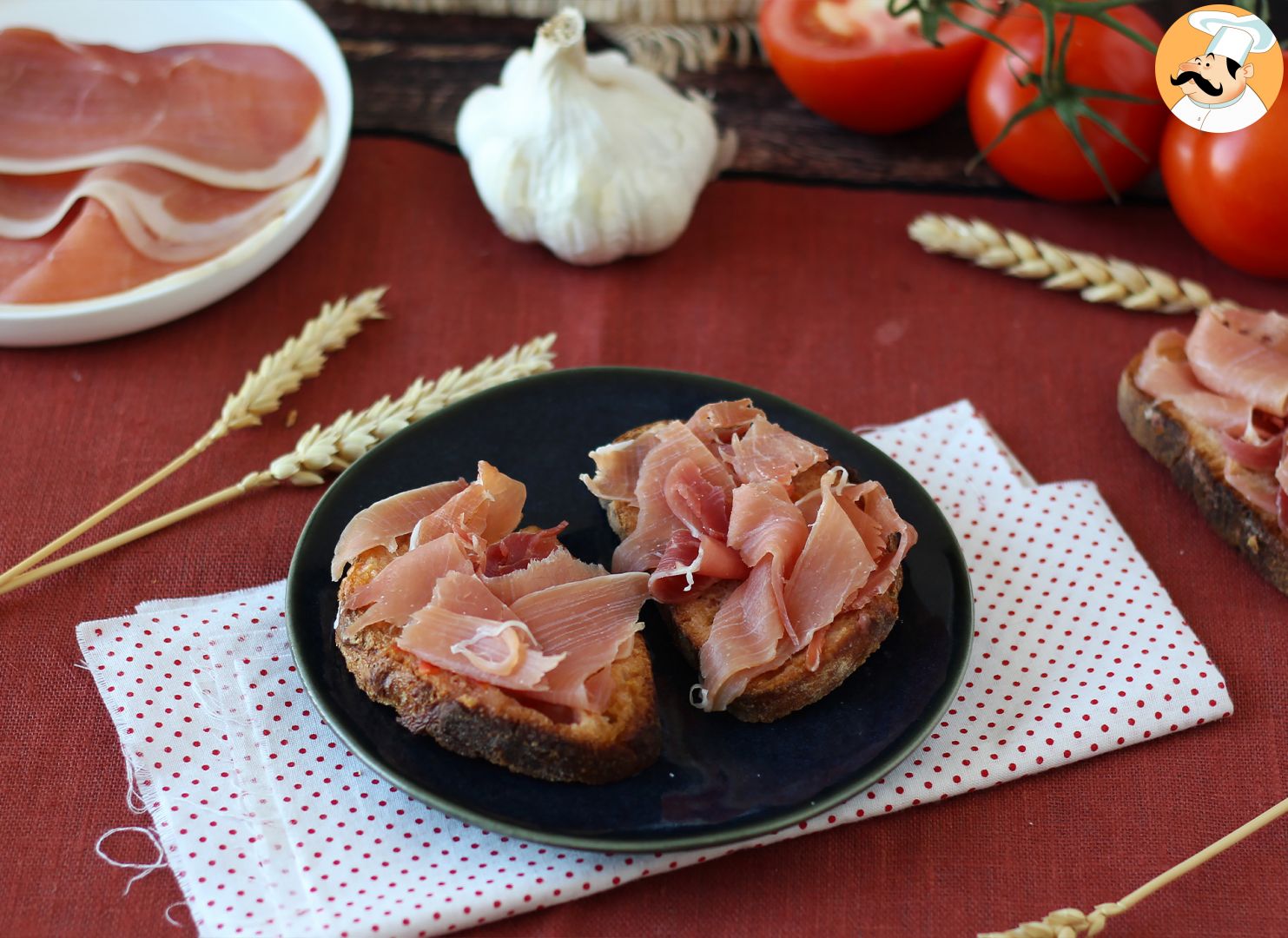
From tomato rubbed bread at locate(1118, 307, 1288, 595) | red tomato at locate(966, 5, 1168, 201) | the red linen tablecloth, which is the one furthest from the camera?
red tomato at locate(966, 5, 1168, 201)

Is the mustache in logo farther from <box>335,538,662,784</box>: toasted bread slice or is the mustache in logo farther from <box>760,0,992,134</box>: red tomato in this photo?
<box>335,538,662,784</box>: toasted bread slice

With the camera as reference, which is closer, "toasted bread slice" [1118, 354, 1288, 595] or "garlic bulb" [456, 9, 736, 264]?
"toasted bread slice" [1118, 354, 1288, 595]

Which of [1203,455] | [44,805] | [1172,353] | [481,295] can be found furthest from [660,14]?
[44,805]

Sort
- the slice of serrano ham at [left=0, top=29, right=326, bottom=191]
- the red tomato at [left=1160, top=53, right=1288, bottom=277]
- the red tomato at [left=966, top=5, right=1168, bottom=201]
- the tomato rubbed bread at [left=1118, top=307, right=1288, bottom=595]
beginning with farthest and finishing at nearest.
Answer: the red tomato at [left=966, top=5, right=1168, bottom=201] → the slice of serrano ham at [left=0, top=29, right=326, bottom=191] → the red tomato at [left=1160, top=53, right=1288, bottom=277] → the tomato rubbed bread at [left=1118, top=307, right=1288, bottom=595]

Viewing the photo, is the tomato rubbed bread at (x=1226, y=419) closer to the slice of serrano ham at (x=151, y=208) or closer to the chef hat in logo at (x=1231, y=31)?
the chef hat in logo at (x=1231, y=31)

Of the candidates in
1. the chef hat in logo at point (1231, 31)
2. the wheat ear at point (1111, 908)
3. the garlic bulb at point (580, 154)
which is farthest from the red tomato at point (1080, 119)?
the wheat ear at point (1111, 908)

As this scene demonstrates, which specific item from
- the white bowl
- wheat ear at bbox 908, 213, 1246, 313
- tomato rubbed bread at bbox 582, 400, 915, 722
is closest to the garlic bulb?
the white bowl

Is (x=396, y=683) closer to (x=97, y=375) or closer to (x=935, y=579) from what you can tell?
(x=935, y=579)
